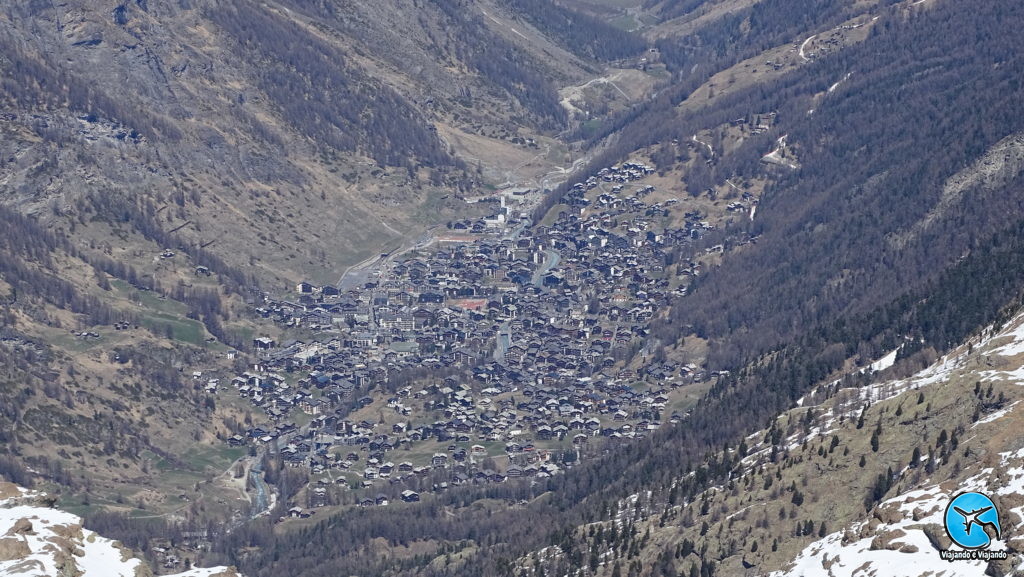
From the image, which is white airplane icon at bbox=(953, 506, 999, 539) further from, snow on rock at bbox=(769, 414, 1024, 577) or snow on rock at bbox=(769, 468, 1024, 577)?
snow on rock at bbox=(769, 468, 1024, 577)

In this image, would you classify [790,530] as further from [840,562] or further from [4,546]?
[4,546]

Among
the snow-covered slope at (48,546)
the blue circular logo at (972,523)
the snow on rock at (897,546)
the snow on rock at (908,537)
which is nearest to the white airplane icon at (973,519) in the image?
the blue circular logo at (972,523)

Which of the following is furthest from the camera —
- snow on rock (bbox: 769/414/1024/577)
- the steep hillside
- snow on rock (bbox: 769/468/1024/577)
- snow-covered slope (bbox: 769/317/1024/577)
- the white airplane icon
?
the steep hillside

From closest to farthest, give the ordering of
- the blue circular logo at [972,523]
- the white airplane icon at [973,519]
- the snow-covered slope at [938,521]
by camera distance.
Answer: the blue circular logo at [972,523]
the white airplane icon at [973,519]
the snow-covered slope at [938,521]

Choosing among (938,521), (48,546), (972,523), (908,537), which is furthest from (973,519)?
(48,546)

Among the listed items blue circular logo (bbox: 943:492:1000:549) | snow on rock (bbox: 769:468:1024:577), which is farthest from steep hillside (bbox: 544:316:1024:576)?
blue circular logo (bbox: 943:492:1000:549)

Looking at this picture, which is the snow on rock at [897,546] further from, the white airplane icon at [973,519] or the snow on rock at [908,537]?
the white airplane icon at [973,519]

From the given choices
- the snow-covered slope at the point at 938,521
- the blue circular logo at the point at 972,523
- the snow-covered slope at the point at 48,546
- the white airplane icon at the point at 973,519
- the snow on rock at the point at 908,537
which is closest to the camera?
the blue circular logo at the point at 972,523
